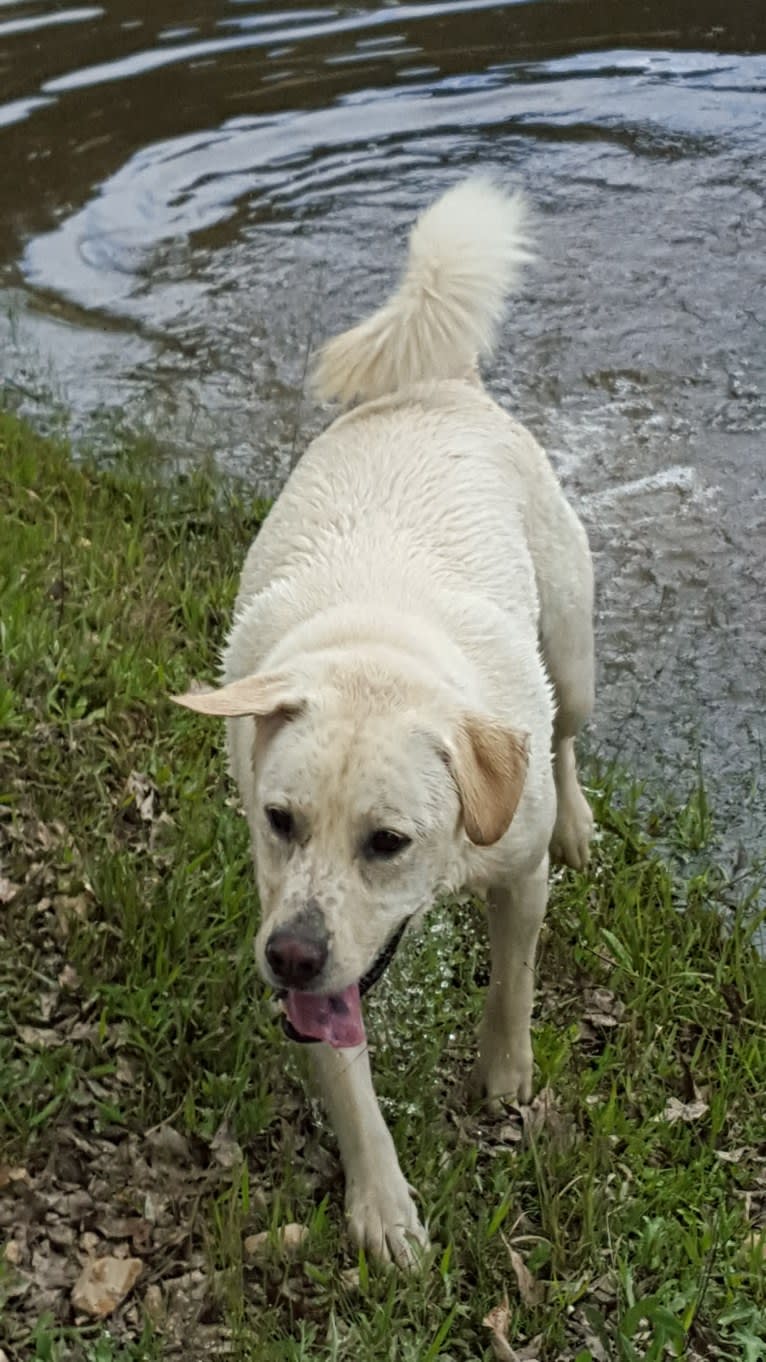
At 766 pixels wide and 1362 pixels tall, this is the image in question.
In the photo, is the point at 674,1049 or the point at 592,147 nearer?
the point at 674,1049

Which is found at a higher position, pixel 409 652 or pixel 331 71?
pixel 331 71

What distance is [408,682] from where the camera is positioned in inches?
118

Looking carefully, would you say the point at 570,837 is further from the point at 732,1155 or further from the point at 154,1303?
the point at 154,1303

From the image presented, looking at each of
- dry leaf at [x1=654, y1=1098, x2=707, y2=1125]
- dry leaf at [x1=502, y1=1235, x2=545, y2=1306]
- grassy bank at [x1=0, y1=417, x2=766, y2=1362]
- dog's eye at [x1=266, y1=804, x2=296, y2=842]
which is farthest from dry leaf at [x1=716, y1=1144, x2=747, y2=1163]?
dog's eye at [x1=266, y1=804, x2=296, y2=842]

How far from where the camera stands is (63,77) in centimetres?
995

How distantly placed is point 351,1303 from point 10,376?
17.4 ft

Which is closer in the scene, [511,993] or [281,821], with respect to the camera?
[281,821]

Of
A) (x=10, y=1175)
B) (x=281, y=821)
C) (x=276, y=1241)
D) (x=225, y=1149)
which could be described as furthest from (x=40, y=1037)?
(x=281, y=821)

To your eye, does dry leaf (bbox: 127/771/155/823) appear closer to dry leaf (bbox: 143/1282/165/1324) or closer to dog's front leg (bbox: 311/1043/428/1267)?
dog's front leg (bbox: 311/1043/428/1267)

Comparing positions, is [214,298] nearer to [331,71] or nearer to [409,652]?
[331,71]

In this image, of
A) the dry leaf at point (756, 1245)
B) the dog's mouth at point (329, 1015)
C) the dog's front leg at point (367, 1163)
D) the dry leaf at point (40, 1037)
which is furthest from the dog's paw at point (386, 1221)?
the dry leaf at point (40, 1037)

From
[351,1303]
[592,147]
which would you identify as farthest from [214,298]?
[351,1303]

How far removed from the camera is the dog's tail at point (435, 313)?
432cm

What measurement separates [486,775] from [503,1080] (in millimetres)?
1182
